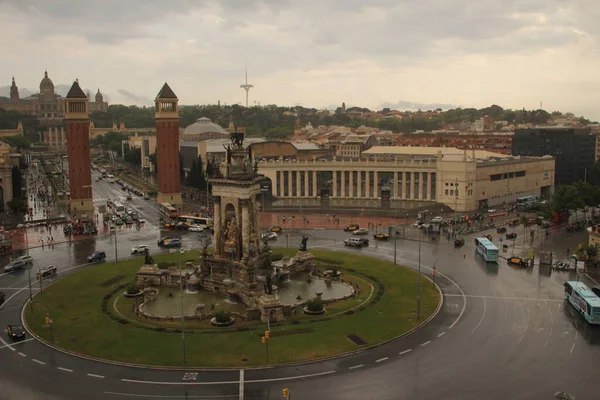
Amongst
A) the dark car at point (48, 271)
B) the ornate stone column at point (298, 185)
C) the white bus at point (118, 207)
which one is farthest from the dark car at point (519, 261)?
the white bus at point (118, 207)

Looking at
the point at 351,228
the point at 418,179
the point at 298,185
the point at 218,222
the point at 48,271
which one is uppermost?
the point at 218,222

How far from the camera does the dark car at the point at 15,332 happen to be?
48812 mm

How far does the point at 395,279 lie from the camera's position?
6706 cm

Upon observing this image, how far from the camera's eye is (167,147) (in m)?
133

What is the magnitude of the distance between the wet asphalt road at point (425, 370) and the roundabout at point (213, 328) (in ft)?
4.97

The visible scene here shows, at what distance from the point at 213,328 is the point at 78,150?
88868 millimetres

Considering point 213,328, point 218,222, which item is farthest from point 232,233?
point 213,328

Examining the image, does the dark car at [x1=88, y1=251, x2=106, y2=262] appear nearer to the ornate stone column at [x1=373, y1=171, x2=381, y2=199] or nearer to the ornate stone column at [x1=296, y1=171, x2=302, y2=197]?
the ornate stone column at [x1=296, y1=171, x2=302, y2=197]

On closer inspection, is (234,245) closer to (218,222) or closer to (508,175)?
(218,222)

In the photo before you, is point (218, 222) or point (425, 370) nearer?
point (425, 370)

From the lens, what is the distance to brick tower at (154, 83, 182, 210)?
132 metres

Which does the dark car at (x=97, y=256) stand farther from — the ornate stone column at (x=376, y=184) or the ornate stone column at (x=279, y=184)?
the ornate stone column at (x=376, y=184)

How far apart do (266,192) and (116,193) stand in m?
43.8

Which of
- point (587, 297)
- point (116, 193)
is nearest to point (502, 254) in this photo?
point (587, 297)
